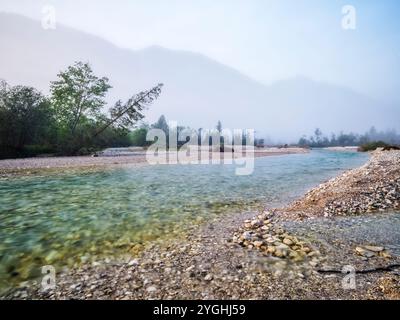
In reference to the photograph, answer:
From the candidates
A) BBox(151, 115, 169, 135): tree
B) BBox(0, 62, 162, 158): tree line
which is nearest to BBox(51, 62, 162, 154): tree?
BBox(0, 62, 162, 158): tree line

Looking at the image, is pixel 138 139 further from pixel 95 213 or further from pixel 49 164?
pixel 95 213

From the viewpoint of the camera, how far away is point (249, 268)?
19.1ft

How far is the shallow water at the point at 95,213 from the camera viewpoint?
6.94m

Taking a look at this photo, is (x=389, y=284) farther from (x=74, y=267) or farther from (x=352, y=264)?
(x=74, y=267)

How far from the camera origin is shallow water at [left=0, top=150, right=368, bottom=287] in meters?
6.94

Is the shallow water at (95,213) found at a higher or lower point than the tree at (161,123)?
lower

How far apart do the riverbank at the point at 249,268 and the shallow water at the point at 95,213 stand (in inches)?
38.3

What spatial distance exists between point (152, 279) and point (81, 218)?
5792 millimetres

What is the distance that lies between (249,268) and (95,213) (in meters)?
7.23

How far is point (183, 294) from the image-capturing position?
485 centimetres

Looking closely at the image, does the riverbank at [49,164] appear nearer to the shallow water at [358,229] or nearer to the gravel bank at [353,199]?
the gravel bank at [353,199]

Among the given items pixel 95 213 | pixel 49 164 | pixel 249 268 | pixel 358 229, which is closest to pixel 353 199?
pixel 358 229

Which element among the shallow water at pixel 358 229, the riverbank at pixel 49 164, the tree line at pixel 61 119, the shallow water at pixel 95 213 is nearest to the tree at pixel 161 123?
the tree line at pixel 61 119

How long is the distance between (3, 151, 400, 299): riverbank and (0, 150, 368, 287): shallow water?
0.97 meters
